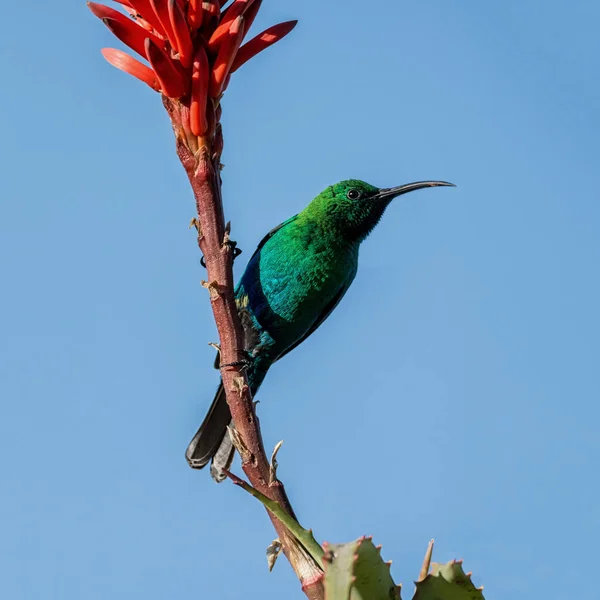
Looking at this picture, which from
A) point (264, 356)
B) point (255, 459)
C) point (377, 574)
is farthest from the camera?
point (264, 356)

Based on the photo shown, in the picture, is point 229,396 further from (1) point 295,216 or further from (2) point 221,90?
(1) point 295,216

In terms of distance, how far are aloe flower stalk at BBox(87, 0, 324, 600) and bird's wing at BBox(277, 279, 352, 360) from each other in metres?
3.08

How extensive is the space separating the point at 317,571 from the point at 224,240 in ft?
3.31

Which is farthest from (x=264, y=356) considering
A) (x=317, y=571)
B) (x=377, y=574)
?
(x=377, y=574)

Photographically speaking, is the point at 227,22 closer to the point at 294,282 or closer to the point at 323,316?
the point at 294,282

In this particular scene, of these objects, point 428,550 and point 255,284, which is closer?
point 428,550

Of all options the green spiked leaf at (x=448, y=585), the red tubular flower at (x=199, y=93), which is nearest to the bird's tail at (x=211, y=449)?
the red tubular flower at (x=199, y=93)

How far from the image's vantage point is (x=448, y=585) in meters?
1.74

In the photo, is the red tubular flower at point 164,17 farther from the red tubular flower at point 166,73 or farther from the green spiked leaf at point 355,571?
the green spiked leaf at point 355,571

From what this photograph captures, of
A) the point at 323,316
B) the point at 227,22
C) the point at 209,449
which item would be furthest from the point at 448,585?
the point at 323,316

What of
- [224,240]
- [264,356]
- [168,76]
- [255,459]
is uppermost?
[264,356]

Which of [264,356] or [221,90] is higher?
[264,356]

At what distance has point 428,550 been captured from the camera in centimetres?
184

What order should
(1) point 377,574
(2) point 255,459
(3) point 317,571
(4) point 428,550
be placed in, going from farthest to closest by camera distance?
(2) point 255,459 → (3) point 317,571 → (4) point 428,550 → (1) point 377,574
